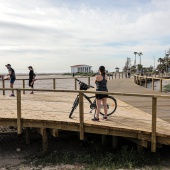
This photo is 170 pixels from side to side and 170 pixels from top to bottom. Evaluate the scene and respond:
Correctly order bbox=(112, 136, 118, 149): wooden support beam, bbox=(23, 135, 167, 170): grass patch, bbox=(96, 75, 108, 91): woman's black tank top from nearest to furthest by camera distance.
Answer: bbox=(23, 135, 167, 170): grass patch, bbox=(96, 75, 108, 91): woman's black tank top, bbox=(112, 136, 118, 149): wooden support beam

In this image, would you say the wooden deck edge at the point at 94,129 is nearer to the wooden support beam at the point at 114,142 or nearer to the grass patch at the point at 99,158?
the grass patch at the point at 99,158

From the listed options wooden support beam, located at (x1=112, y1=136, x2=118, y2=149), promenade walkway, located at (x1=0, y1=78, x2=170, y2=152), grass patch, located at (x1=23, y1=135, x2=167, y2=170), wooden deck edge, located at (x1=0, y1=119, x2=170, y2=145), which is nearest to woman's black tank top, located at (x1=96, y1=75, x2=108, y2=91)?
promenade walkway, located at (x1=0, y1=78, x2=170, y2=152)

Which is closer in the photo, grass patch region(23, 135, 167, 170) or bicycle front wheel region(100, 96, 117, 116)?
grass patch region(23, 135, 167, 170)

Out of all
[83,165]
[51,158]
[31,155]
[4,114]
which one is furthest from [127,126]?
[4,114]

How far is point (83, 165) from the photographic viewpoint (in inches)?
295

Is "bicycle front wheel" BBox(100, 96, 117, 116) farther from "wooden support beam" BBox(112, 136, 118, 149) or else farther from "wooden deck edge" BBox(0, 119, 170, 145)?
"wooden deck edge" BBox(0, 119, 170, 145)

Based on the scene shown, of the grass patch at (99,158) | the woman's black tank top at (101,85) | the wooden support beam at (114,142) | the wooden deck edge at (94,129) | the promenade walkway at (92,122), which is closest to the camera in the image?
the wooden deck edge at (94,129)

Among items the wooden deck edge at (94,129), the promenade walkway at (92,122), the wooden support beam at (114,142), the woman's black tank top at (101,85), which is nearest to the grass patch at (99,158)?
the wooden support beam at (114,142)

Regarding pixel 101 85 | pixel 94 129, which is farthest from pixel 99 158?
pixel 101 85

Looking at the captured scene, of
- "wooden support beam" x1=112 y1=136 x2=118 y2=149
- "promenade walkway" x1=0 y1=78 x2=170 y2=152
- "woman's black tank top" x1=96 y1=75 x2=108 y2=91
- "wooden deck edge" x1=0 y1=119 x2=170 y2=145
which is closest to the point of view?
"wooden deck edge" x1=0 y1=119 x2=170 y2=145

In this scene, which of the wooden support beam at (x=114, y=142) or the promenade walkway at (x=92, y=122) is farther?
the wooden support beam at (x=114, y=142)

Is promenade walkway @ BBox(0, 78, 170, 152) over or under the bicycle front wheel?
under

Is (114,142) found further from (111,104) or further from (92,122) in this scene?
(92,122)

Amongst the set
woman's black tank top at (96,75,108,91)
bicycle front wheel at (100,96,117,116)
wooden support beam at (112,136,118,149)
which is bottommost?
wooden support beam at (112,136,118,149)
